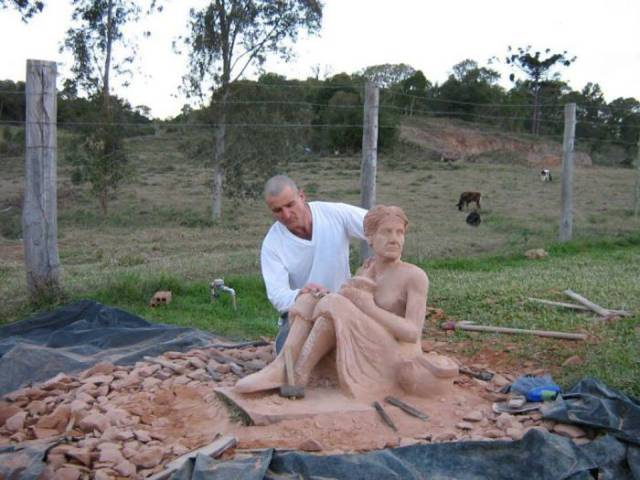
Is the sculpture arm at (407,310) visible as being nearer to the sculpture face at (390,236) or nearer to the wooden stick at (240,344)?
the sculpture face at (390,236)

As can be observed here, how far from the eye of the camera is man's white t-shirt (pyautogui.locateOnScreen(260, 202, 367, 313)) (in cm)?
500

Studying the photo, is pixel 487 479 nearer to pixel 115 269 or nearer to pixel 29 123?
pixel 29 123

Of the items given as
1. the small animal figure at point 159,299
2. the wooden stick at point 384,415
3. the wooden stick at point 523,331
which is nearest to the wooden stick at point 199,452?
the wooden stick at point 384,415

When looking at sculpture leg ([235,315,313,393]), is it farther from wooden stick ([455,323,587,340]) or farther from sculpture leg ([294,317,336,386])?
wooden stick ([455,323,587,340])

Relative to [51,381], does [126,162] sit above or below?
above

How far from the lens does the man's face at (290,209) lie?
476 centimetres

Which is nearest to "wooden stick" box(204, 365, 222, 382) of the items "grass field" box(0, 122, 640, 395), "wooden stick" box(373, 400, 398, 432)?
"wooden stick" box(373, 400, 398, 432)

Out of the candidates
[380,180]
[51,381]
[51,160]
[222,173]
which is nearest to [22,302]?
[51,160]

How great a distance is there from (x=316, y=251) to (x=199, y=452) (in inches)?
70.4

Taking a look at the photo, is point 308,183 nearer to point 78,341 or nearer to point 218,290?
point 218,290

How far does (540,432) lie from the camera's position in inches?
148

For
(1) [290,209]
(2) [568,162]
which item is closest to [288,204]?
(1) [290,209]

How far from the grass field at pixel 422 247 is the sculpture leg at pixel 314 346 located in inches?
75.4

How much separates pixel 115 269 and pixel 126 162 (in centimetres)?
703
